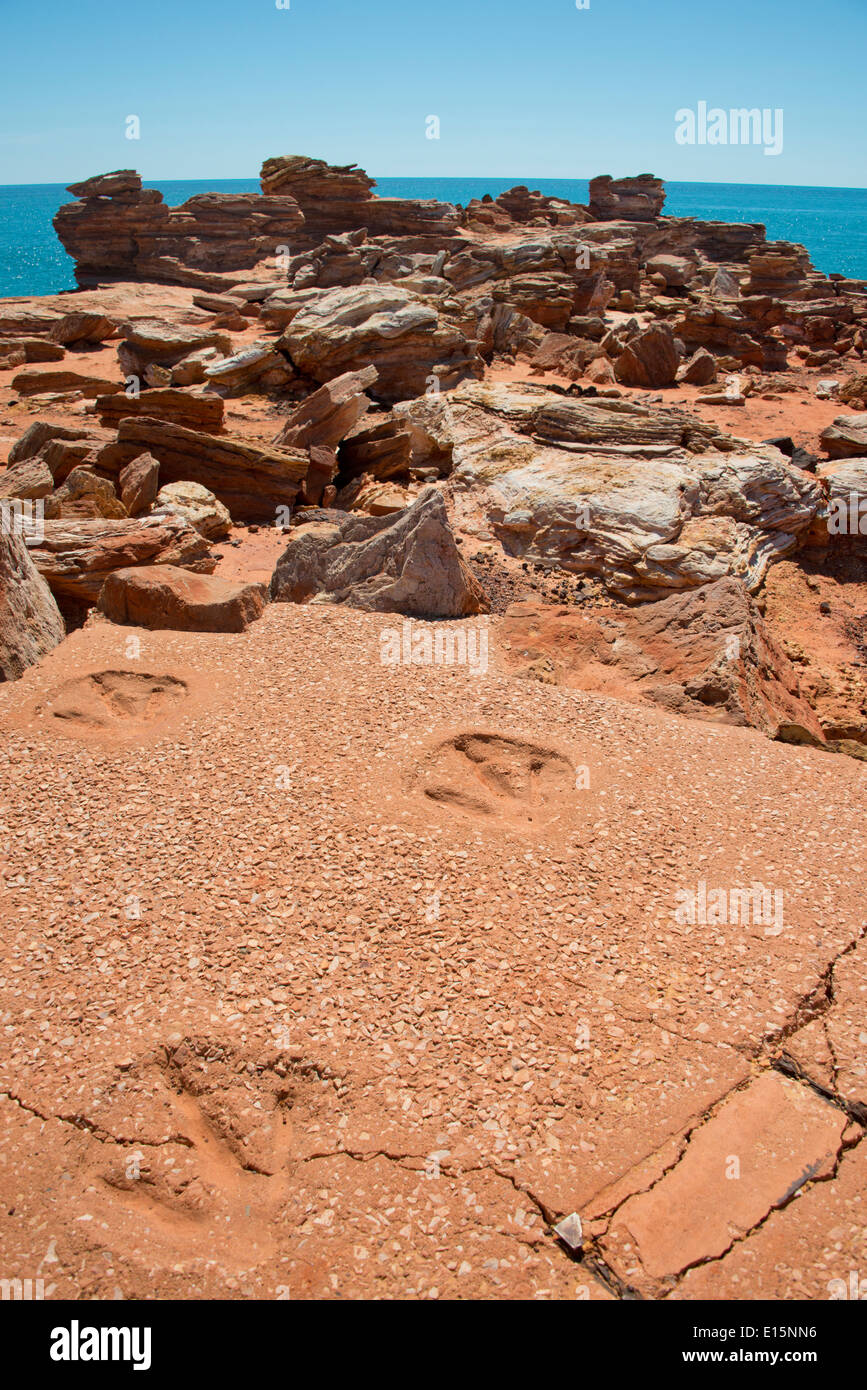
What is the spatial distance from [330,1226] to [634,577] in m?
7.41

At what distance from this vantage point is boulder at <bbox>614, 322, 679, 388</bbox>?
65.2 ft

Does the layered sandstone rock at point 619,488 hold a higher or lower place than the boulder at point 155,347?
lower

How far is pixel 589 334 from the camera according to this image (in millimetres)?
23156

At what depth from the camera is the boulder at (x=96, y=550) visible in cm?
828

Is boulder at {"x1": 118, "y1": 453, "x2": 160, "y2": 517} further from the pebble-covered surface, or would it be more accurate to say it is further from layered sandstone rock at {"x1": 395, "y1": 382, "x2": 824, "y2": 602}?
the pebble-covered surface

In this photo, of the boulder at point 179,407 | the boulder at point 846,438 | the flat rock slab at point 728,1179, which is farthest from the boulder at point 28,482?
the boulder at point 846,438

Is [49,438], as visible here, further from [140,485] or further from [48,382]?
[48,382]

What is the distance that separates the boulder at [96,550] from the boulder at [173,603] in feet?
1.86

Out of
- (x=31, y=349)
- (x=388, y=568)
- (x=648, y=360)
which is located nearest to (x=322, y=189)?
(x=31, y=349)

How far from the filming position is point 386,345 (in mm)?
16656

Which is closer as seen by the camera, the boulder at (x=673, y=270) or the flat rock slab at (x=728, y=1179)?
the flat rock slab at (x=728, y=1179)

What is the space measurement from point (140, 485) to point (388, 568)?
461 cm

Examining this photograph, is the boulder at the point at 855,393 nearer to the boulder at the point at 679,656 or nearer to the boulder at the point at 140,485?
the boulder at the point at 679,656

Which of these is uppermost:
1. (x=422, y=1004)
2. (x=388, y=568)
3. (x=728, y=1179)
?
(x=388, y=568)
